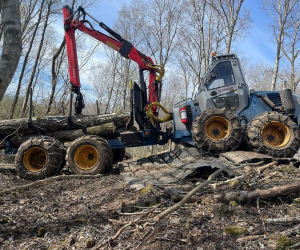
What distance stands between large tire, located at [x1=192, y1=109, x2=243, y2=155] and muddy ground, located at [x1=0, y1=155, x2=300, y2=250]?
1.63 meters

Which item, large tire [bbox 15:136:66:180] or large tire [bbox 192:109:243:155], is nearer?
large tire [bbox 192:109:243:155]

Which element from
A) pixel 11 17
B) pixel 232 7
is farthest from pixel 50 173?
pixel 232 7

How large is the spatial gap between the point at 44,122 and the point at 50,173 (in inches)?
76.9

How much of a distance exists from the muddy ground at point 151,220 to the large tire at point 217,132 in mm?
1627

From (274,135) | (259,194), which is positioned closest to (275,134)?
(274,135)

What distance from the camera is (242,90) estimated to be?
6.92 meters

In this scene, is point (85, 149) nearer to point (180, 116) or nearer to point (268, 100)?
point (180, 116)

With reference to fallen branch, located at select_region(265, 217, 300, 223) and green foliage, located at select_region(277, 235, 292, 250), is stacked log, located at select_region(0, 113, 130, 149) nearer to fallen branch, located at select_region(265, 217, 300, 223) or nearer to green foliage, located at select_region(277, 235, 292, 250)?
fallen branch, located at select_region(265, 217, 300, 223)

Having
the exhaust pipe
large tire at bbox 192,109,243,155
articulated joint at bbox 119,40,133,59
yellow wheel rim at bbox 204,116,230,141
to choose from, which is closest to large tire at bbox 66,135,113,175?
large tire at bbox 192,109,243,155

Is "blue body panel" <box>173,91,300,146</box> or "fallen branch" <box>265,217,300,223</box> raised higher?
"blue body panel" <box>173,91,300,146</box>

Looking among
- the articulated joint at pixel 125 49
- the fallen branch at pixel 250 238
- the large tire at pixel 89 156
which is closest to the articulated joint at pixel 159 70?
the articulated joint at pixel 125 49

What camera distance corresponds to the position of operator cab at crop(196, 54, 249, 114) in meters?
6.95

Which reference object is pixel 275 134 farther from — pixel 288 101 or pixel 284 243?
pixel 284 243

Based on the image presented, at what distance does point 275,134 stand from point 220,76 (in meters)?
2.16
